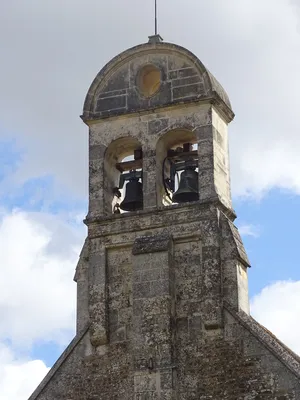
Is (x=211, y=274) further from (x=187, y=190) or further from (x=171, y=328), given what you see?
(x=187, y=190)

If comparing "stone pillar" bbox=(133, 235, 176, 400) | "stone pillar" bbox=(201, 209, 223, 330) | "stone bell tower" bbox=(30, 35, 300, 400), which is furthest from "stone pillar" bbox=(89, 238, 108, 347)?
"stone pillar" bbox=(201, 209, 223, 330)

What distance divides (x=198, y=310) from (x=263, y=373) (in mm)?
1632

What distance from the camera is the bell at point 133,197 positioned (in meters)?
24.9

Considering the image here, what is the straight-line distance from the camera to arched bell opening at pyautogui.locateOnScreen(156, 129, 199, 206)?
24.6 meters

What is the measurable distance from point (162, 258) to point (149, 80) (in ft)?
13.1

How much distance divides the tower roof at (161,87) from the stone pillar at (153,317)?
2687 mm

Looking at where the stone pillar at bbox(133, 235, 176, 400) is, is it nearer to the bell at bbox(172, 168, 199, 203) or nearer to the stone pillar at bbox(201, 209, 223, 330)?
the stone pillar at bbox(201, 209, 223, 330)

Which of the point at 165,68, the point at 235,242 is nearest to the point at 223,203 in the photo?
the point at 235,242

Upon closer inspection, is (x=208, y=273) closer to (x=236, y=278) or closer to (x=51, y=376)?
(x=236, y=278)

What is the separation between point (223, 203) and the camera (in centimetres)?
2412

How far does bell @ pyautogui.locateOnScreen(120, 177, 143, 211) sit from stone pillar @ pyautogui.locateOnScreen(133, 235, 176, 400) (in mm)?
1051

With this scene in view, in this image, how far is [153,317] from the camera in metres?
23.3

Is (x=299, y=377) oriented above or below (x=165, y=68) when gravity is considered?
below

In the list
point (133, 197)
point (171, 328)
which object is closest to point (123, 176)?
point (133, 197)
